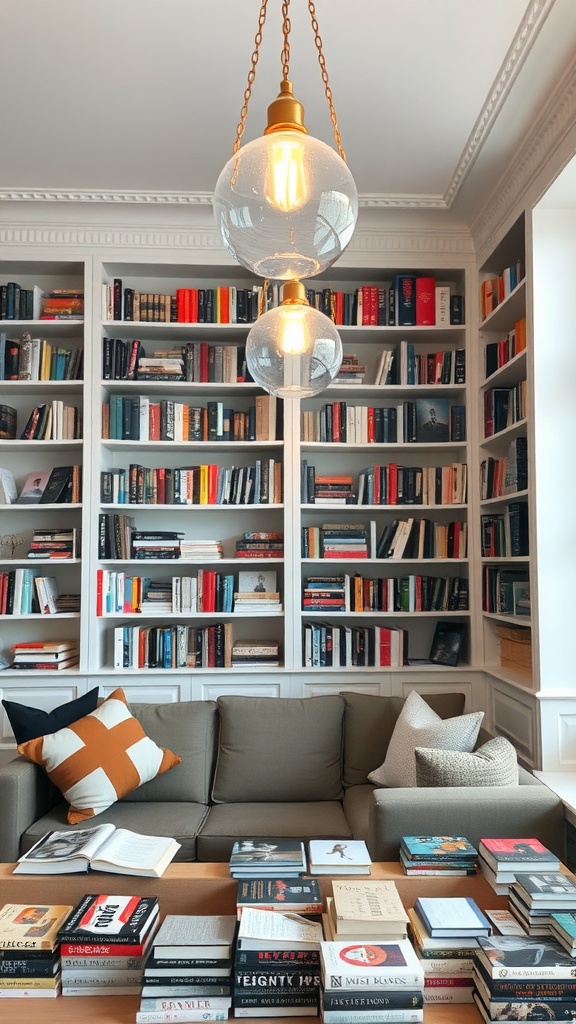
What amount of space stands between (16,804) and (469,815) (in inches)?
63.4

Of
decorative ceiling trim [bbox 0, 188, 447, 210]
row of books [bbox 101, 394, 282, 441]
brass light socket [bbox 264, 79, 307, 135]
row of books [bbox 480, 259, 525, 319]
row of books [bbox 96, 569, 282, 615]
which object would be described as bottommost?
row of books [bbox 96, 569, 282, 615]

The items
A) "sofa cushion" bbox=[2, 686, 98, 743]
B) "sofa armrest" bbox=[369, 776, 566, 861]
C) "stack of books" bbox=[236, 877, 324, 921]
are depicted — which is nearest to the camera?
"stack of books" bbox=[236, 877, 324, 921]

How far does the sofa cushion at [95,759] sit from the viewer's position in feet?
9.59

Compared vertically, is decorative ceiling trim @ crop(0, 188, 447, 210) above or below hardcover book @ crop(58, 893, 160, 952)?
above

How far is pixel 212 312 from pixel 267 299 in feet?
0.98

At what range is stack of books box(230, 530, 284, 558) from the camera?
13.0 ft

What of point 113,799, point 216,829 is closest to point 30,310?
point 113,799

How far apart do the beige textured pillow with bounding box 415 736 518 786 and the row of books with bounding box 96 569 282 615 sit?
63.1 inches

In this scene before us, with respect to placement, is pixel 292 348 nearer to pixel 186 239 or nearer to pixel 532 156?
pixel 532 156

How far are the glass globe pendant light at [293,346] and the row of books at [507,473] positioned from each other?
1.38 metres

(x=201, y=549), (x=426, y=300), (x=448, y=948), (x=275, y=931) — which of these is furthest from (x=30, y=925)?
(x=426, y=300)

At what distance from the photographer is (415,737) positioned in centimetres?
297

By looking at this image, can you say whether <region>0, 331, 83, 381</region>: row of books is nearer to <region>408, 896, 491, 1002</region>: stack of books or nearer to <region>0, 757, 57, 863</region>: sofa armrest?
<region>0, 757, 57, 863</region>: sofa armrest

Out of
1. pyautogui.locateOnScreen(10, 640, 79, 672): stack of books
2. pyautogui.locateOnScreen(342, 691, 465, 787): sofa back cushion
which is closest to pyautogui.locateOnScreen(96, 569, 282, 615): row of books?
pyautogui.locateOnScreen(10, 640, 79, 672): stack of books
